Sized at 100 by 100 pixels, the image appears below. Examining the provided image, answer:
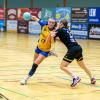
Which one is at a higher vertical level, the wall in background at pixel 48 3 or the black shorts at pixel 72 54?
the wall in background at pixel 48 3

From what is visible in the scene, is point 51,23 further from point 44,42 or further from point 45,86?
point 45,86

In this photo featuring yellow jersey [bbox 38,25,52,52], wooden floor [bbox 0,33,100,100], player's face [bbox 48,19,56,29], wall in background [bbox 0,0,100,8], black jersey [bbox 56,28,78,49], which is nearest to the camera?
wooden floor [bbox 0,33,100,100]

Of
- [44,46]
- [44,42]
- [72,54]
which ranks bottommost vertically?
[72,54]

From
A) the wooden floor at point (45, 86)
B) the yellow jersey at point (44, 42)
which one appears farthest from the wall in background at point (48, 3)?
the yellow jersey at point (44, 42)

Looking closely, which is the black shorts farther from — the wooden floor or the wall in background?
the wall in background

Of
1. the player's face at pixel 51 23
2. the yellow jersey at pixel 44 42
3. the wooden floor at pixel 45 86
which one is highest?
the player's face at pixel 51 23

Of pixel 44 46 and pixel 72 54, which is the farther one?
pixel 44 46

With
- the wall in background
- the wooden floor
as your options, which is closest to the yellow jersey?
the wooden floor

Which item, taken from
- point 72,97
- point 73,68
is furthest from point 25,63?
point 72,97

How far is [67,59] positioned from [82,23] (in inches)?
944

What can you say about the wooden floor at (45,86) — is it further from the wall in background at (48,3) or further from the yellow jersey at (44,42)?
the wall in background at (48,3)

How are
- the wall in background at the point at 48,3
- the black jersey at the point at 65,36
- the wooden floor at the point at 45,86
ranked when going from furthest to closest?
the wall in background at the point at 48,3 < the black jersey at the point at 65,36 < the wooden floor at the point at 45,86

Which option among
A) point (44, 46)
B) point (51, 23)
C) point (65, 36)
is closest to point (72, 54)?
point (65, 36)

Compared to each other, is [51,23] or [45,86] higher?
[51,23]
